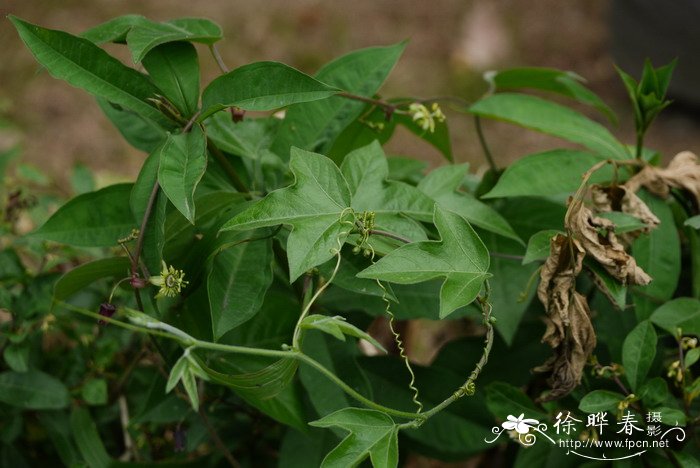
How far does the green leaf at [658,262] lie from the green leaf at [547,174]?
0.10 metres

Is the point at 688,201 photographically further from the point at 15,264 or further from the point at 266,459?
the point at 15,264

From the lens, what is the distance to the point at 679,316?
0.90 m

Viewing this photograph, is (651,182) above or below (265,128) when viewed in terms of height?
below

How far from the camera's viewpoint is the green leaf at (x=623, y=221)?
86cm

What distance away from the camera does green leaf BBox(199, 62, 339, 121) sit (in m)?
0.77

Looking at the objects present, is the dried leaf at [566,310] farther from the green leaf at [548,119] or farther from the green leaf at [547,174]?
the green leaf at [548,119]

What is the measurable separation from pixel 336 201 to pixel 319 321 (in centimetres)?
15

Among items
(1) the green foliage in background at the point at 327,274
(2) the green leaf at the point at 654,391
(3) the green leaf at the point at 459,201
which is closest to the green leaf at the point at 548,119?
(1) the green foliage in background at the point at 327,274

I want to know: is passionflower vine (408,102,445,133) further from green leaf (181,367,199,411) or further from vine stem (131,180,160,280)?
green leaf (181,367,199,411)

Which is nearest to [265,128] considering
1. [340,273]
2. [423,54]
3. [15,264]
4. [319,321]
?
[340,273]

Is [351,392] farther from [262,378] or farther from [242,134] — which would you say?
[242,134]

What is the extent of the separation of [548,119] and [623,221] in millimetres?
231

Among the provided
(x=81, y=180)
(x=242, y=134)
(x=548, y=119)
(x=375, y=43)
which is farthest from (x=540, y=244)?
(x=375, y=43)

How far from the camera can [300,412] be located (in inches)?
35.7
